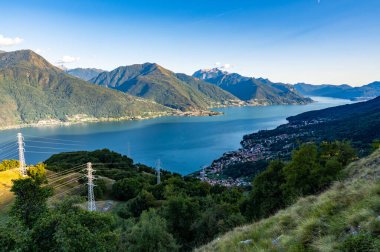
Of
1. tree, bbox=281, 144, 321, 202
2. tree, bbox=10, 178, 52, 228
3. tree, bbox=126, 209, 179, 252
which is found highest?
tree, bbox=10, 178, 52, 228

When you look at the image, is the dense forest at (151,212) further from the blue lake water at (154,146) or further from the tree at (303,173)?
the blue lake water at (154,146)

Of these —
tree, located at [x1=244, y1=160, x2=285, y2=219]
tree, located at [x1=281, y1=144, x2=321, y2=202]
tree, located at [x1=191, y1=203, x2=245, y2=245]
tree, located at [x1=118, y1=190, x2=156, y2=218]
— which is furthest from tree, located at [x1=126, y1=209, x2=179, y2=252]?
tree, located at [x1=118, y1=190, x2=156, y2=218]

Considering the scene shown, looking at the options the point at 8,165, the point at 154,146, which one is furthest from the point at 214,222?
the point at 154,146

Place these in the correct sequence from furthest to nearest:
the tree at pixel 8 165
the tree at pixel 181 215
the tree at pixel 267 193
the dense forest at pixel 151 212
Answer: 1. the tree at pixel 8 165
2. the tree at pixel 181 215
3. the tree at pixel 267 193
4. the dense forest at pixel 151 212

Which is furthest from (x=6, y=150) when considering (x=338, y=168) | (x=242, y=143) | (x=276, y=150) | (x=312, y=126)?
(x=312, y=126)

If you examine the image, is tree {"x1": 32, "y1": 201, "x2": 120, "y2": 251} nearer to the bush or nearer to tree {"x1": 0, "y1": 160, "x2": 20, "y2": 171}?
the bush

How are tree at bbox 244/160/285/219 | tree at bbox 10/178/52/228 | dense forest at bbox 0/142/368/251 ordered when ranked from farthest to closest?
tree at bbox 244/160/285/219
tree at bbox 10/178/52/228
dense forest at bbox 0/142/368/251

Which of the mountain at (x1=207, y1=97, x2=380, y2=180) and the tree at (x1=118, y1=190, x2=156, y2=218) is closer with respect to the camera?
the tree at (x1=118, y1=190, x2=156, y2=218)

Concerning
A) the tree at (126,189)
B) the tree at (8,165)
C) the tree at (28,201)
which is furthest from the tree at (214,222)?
the tree at (8,165)

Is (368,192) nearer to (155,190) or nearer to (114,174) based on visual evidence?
(155,190)

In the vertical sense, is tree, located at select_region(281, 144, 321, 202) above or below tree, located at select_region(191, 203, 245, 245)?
above
